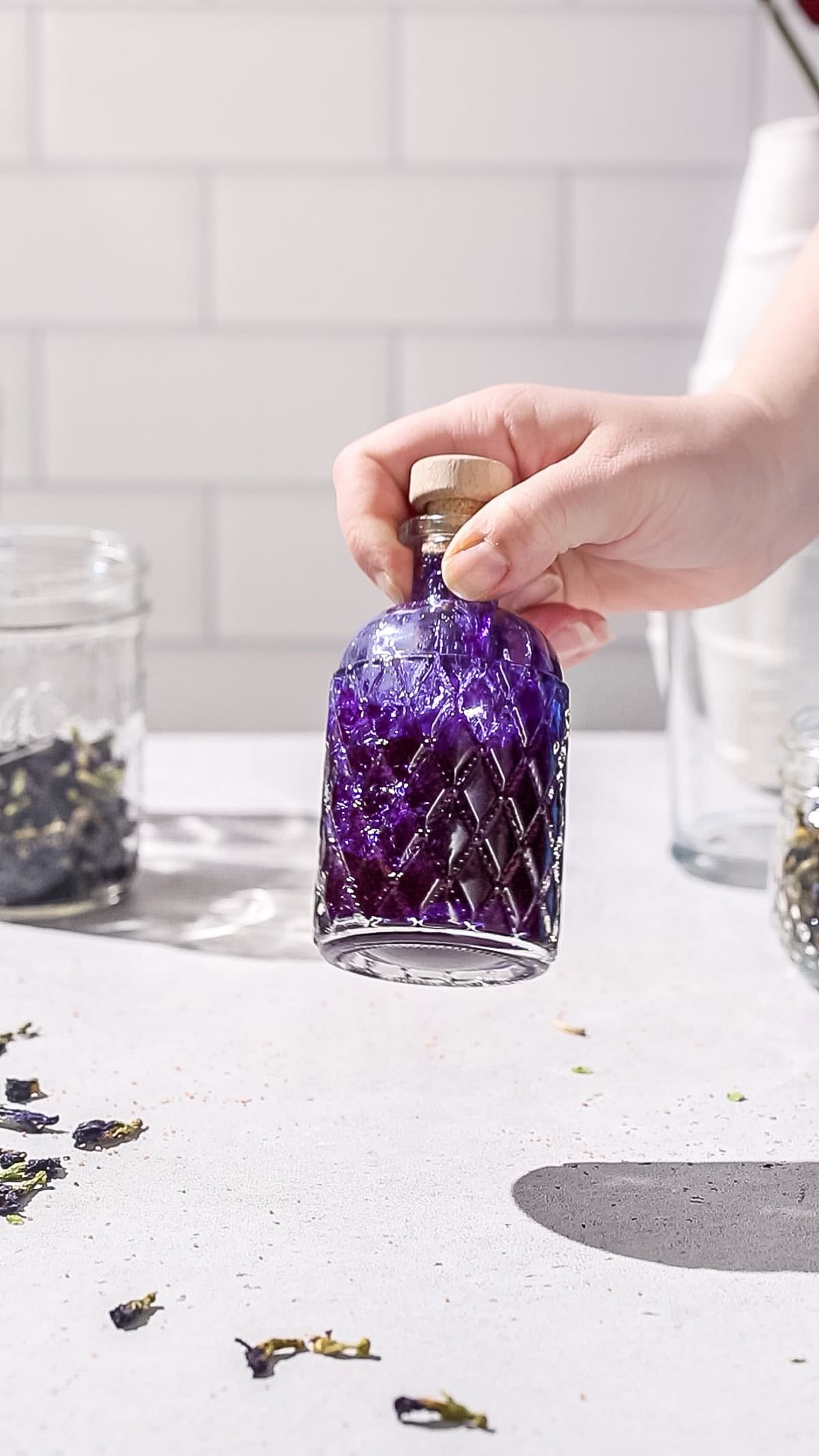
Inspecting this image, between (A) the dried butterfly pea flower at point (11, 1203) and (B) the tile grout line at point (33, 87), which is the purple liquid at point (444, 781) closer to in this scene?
(A) the dried butterfly pea flower at point (11, 1203)

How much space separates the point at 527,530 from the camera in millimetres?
577

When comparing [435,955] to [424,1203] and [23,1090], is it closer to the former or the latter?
[424,1203]

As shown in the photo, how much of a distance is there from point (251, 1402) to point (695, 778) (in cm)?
62

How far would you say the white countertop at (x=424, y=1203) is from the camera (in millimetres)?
425

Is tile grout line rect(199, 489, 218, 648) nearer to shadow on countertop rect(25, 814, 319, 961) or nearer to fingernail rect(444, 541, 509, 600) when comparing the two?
shadow on countertop rect(25, 814, 319, 961)

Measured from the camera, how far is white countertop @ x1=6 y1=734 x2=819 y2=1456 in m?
0.42

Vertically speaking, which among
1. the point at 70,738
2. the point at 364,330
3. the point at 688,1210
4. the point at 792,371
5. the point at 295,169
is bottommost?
the point at 688,1210

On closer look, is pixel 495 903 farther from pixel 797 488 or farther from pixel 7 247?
pixel 7 247

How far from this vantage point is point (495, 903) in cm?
53

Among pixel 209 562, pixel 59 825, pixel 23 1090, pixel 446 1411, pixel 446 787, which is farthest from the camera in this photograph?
pixel 209 562

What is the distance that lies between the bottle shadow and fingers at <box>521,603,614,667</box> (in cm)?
28

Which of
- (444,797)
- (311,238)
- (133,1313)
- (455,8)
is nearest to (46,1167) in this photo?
(133,1313)

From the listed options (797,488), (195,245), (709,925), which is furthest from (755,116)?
(709,925)

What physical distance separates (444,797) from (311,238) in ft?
3.47
